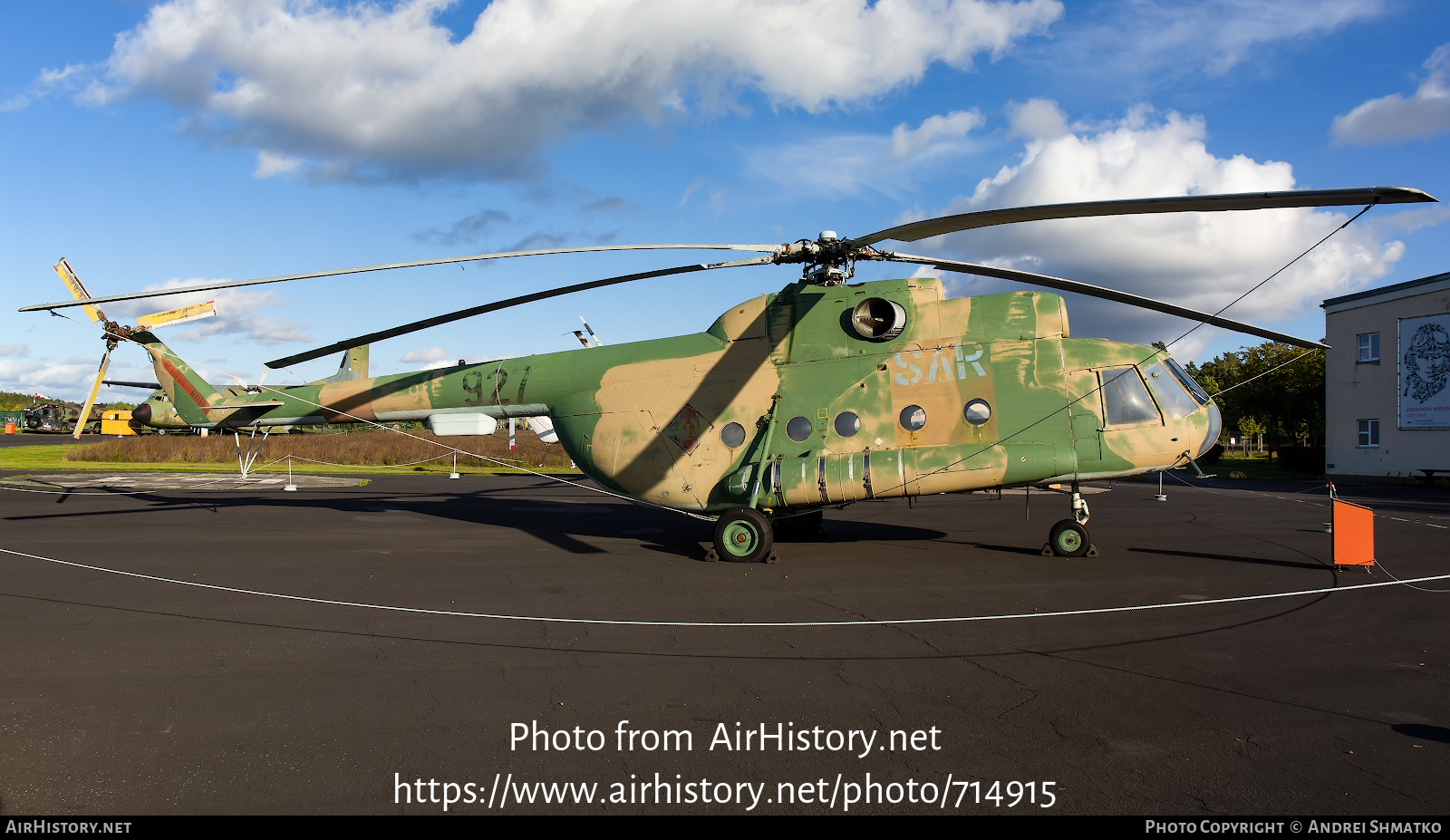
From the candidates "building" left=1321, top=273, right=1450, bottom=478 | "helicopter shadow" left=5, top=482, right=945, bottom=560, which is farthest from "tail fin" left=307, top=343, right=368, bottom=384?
"building" left=1321, top=273, right=1450, bottom=478

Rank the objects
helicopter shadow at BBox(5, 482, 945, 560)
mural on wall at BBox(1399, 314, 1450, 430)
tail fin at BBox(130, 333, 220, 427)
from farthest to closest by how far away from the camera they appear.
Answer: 1. mural on wall at BBox(1399, 314, 1450, 430)
2. tail fin at BBox(130, 333, 220, 427)
3. helicopter shadow at BBox(5, 482, 945, 560)

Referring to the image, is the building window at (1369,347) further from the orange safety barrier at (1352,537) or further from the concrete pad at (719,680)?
the orange safety barrier at (1352,537)

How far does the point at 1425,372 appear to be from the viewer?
3372 centimetres

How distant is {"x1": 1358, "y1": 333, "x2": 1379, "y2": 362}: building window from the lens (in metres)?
36.6

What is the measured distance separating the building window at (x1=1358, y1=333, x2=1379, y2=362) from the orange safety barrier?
1339 inches

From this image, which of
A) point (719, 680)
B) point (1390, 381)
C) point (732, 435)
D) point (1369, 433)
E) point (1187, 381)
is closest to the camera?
point (719, 680)

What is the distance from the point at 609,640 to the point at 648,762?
2.75m

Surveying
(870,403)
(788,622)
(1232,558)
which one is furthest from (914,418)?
(1232,558)

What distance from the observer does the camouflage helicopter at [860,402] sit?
11523 mm

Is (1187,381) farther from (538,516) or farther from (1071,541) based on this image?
(538,516)

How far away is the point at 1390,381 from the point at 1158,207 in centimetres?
3853

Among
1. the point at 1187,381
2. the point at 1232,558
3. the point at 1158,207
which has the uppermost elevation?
the point at 1158,207

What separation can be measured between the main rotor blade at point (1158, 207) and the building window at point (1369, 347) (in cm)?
3922

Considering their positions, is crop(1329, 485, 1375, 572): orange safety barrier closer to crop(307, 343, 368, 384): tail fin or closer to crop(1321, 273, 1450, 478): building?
crop(307, 343, 368, 384): tail fin
